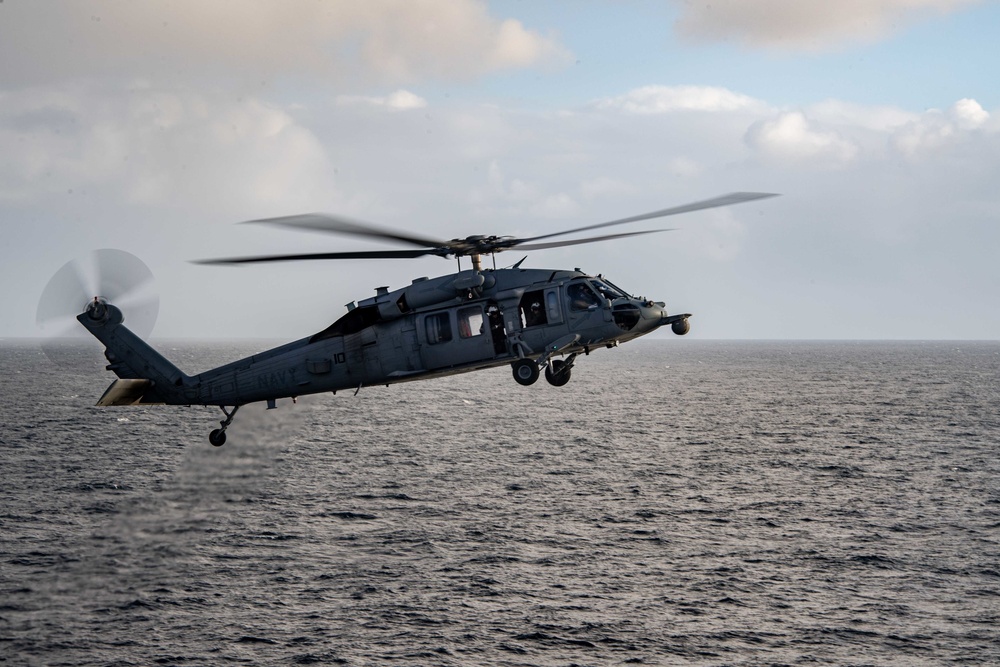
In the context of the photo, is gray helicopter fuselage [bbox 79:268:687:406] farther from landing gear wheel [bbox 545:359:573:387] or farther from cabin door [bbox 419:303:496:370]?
landing gear wheel [bbox 545:359:573:387]

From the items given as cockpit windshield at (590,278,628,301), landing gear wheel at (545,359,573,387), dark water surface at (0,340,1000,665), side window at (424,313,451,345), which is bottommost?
dark water surface at (0,340,1000,665)

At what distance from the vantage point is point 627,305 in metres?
31.0

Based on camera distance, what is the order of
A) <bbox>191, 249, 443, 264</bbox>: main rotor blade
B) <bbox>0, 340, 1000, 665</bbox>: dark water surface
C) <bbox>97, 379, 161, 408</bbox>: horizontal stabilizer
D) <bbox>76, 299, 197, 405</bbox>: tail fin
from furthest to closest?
<bbox>0, 340, 1000, 665</bbox>: dark water surface → <bbox>76, 299, 197, 405</bbox>: tail fin → <bbox>97, 379, 161, 408</bbox>: horizontal stabilizer → <bbox>191, 249, 443, 264</bbox>: main rotor blade

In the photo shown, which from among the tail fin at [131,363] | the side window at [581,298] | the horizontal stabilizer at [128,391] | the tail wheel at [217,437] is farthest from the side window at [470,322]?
the horizontal stabilizer at [128,391]

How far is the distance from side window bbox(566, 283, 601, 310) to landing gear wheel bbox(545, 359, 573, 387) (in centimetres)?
219

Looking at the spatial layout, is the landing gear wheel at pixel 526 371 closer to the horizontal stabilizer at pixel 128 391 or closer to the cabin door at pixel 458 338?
the cabin door at pixel 458 338

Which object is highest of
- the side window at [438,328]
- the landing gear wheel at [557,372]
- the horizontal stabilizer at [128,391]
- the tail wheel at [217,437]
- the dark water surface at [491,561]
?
the side window at [438,328]

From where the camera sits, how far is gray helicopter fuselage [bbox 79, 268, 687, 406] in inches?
1224

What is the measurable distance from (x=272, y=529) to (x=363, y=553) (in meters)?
21.3

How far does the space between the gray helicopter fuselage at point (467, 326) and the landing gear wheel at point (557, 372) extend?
0.61 metres

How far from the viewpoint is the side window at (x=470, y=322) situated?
31578 millimetres

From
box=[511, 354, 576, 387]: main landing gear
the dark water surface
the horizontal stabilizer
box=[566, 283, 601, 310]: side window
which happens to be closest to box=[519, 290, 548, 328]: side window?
box=[566, 283, 601, 310]: side window

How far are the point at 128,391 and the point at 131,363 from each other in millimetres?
1518

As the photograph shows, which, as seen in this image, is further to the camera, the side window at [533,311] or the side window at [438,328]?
the side window at [438,328]
